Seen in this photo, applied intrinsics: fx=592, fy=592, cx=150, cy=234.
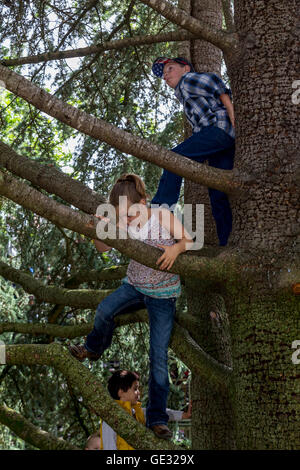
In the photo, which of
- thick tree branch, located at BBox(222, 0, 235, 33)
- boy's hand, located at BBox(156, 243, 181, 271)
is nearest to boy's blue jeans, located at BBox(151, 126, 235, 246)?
boy's hand, located at BBox(156, 243, 181, 271)

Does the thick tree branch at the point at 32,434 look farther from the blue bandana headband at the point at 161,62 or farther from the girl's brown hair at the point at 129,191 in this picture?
the blue bandana headband at the point at 161,62

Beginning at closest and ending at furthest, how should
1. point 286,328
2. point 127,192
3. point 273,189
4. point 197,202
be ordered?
point 286,328 < point 273,189 < point 127,192 < point 197,202

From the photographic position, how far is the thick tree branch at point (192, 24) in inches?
130

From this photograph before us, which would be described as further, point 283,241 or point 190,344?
point 190,344

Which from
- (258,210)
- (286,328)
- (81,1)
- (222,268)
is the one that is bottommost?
(286,328)

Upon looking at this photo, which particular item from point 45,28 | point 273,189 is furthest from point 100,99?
point 273,189

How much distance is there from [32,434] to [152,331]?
862mm

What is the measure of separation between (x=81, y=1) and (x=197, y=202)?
2.71 metres

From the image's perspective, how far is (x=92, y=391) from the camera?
2.83 m

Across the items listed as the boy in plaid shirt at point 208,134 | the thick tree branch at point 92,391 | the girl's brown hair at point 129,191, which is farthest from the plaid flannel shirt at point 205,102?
the thick tree branch at point 92,391

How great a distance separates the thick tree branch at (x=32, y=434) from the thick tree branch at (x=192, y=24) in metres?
2.34

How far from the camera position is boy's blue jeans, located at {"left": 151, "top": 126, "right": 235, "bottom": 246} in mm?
3352

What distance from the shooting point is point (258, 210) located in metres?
3.05

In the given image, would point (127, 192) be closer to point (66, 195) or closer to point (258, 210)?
point (66, 195)
